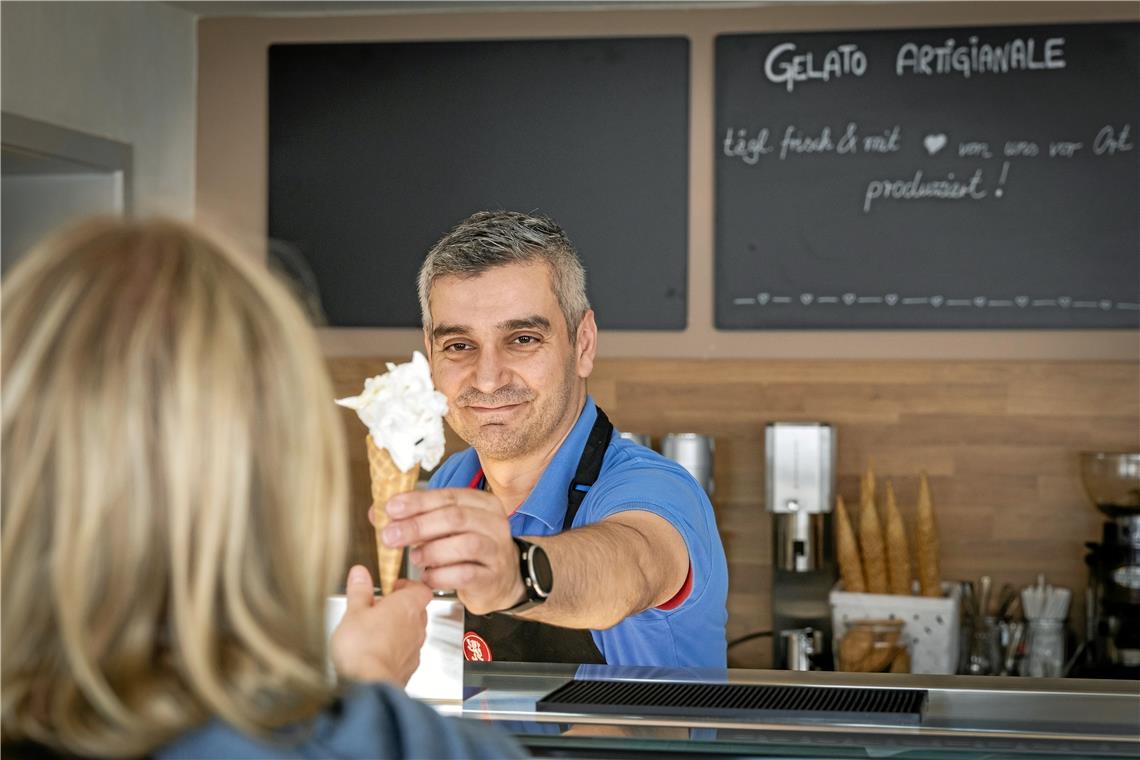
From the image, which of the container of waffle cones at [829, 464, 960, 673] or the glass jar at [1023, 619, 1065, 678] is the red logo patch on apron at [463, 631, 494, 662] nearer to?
the container of waffle cones at [829, 464, 960, 673]

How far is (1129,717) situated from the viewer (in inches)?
45.1

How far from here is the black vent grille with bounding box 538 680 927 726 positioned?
1.13 metres

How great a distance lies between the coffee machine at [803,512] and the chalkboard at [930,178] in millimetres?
291

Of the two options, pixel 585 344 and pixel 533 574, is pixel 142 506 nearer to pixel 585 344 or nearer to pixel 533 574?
pixel 533 574

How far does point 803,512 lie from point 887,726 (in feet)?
5.93

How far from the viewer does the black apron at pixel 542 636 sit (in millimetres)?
1625

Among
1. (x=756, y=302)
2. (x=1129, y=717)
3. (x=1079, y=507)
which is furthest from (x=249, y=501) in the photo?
(x=1079, y=507)

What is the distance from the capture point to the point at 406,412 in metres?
1.07

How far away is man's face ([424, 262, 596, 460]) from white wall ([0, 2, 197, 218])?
952 millimetres

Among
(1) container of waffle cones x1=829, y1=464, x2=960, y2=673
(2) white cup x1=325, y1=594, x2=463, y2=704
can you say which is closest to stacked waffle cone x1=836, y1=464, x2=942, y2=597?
(1) container of waffle cones x1=829, y1=464, x2=960, y2=673

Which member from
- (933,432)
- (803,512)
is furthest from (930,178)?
(803,512)

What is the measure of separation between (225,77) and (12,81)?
2.35 ft

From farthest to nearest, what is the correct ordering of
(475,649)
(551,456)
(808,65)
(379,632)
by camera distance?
(808,65) → (551,456) → (475,649) → (379,632)

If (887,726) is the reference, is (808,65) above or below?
above
